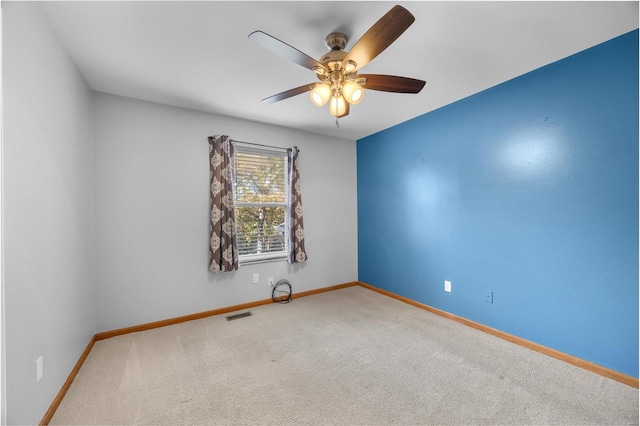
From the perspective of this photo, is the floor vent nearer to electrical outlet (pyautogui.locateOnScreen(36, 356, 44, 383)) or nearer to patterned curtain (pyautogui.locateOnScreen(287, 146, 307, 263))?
patterned curtain (pyautogui.locateOnScreen(287, 146, 307, 263))

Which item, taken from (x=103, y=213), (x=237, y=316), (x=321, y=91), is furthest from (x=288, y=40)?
(x=237, y=316)

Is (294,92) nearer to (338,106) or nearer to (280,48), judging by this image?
(338,106)

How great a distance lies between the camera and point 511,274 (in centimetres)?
254

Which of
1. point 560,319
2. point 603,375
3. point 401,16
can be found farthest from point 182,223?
point 603,375

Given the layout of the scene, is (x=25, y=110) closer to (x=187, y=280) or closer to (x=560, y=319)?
(x=187, y=280)

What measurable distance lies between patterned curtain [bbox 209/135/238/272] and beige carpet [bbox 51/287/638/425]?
2.48ft

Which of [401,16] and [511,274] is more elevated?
[401,16]

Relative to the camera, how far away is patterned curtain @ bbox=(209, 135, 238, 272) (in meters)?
3.15

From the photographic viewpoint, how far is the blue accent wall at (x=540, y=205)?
1.93 metres

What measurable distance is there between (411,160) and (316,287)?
2.27 meters

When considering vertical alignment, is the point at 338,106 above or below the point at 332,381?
above

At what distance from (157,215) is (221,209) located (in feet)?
2.16

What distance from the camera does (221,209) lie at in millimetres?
3188

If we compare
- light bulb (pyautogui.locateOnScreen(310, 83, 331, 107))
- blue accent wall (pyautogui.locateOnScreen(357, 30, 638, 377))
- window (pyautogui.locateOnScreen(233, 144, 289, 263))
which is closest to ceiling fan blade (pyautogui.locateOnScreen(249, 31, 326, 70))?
light bulb (pyautogui.locateOnScreen(310, 83, 331, 107))
